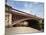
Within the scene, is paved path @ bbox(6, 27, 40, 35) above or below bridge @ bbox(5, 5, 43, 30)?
below

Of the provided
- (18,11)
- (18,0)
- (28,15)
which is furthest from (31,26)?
(18,0)

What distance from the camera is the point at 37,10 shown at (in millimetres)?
2023

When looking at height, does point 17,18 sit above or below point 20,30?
above

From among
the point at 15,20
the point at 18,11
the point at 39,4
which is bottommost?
the point at 15,20

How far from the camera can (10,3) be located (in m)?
1.92

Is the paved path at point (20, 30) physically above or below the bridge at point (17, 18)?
below

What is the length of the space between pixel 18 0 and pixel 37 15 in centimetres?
47

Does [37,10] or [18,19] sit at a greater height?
[37,10]

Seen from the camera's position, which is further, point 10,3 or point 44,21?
point 44,21

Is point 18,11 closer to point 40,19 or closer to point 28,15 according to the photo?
point 28,15

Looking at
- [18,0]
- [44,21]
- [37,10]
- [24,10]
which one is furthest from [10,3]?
[44,21]
